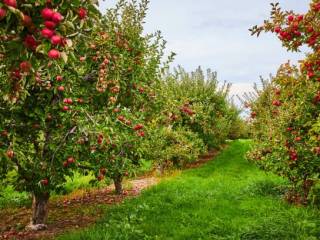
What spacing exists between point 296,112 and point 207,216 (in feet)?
11.1

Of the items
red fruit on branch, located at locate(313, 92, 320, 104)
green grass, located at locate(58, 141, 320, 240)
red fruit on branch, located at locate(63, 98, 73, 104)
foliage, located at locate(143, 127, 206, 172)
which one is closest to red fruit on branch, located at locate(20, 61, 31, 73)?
red fruit on branch, located at locate(63, 98, 73, 104)

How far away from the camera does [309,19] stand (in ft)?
25.0

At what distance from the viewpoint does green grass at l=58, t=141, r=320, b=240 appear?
8.35 m

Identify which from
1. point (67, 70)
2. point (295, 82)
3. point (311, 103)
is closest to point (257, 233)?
point (295, 82)

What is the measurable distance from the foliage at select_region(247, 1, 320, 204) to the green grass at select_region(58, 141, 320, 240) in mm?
899

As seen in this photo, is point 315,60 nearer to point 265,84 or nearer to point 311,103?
point 311,103

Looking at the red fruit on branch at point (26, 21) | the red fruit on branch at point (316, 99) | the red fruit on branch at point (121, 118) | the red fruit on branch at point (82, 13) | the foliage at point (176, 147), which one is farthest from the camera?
the foliage at point (176, 147)

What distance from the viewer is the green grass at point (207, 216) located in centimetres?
835

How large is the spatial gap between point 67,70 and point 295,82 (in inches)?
171

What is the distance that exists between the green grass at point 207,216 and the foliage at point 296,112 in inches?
35.4

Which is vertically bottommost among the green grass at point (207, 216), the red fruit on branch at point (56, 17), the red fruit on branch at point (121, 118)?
the green grass at point (207, 216)

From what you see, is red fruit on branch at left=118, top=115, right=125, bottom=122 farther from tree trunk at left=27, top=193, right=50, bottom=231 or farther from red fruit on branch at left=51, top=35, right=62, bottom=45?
red fruit on branch at left=51, top=35, right=62, bottom=45

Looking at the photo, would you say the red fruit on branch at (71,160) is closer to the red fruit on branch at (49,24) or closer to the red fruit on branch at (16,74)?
the red fruit on branch at (16,74)

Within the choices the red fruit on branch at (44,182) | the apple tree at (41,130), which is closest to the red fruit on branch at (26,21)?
the apple tree at (41,130)
